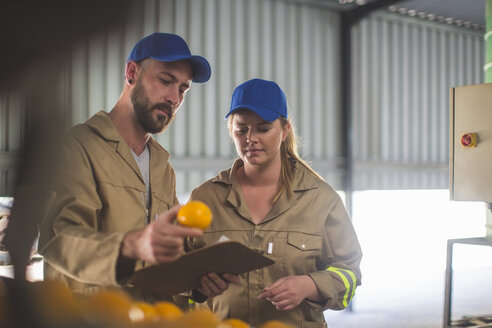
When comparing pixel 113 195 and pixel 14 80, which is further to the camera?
→ pixel 113 195

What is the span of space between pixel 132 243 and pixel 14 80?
64cm

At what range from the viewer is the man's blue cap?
208cm

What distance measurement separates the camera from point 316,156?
6863 millimetres

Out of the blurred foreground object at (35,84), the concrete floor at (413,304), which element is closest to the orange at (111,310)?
the blurred foreground object at (35,84)

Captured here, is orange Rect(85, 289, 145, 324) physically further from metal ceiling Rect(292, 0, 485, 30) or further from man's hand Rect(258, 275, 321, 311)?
metal ceiling Rect(292, 0, 485, 30)

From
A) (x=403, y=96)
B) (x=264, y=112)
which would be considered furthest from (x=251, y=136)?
(x=403, y=96)

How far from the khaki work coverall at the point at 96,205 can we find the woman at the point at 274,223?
13.2 inches

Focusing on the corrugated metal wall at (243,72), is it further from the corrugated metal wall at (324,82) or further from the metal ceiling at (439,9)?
the metal ceiling at (439,9)

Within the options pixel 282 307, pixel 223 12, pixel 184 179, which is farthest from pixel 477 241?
pixel 223 12

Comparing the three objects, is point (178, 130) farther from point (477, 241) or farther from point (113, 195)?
point (113, 195)

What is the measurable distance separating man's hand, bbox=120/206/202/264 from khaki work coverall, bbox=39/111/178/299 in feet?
0.34

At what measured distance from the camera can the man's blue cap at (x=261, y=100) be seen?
6.82ft

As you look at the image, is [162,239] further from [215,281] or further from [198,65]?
[198,65]

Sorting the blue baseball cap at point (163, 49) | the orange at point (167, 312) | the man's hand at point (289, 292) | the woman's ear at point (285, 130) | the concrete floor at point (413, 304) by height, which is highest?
the blue baseball cap at point (163, 49)
